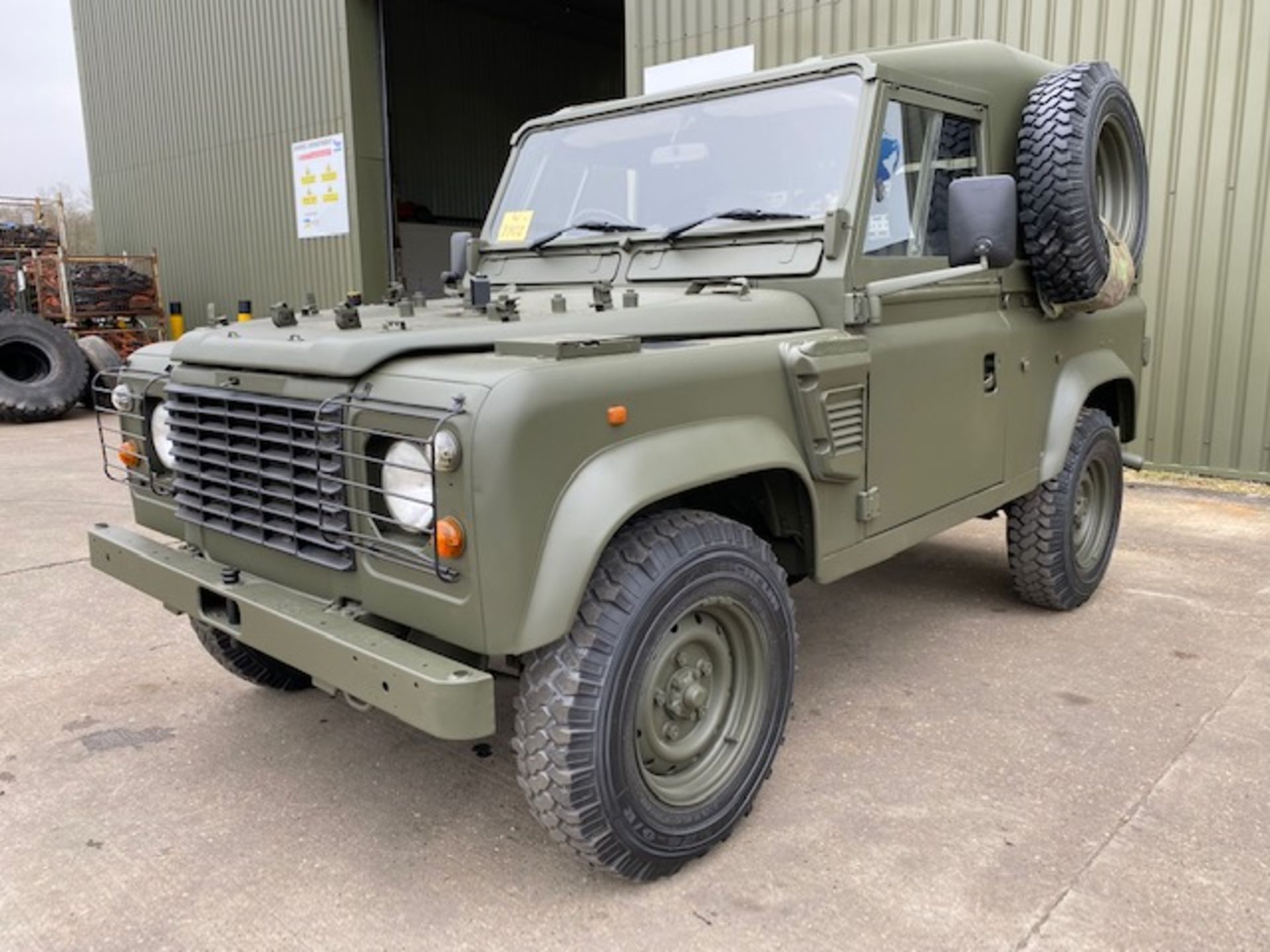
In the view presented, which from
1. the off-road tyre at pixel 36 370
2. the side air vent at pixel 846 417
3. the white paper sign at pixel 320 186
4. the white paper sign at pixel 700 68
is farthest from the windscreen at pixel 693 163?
the off-road tyre at pixel 36 370

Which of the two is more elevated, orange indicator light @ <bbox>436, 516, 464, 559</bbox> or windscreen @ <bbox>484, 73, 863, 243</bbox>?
windscreen @ <bbox>484, 73, 863, 243</bbox>

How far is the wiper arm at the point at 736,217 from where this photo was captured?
318 cm

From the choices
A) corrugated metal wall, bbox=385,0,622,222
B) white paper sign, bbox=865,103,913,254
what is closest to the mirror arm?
white paper sign, bbox=865,103,913,254

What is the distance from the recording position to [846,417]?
293 centimetres

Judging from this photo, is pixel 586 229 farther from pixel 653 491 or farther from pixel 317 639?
pixel 317 639

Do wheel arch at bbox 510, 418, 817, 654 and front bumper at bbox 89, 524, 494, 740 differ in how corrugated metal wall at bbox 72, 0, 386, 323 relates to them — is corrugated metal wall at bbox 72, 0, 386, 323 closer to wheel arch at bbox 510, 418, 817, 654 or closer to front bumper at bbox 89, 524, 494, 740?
front bumper at bbox 89, 524, 494, 740

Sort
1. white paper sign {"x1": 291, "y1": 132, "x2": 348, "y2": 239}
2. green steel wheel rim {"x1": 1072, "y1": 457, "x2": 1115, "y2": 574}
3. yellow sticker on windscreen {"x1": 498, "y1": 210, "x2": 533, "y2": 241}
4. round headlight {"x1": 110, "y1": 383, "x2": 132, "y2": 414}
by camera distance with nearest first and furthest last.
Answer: round headlight {"x1": 110, "y1": 383, "x2": 132, "y2": 414} → yellow sticker on windscreen {"x1": 498, "y1": 210, "x2": 533, "y2": 241} → green steel wheel rim {"x1": 1072, "y1": 457, "x2": 1115, "y2": 574} → white paper sign {"x1": 291, "y1": 132, "x2": 348, "y2": 239}

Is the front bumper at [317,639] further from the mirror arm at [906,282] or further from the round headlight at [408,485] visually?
the mirror arm at [906,282]

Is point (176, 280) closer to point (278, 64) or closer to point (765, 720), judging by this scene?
point (278, 64)

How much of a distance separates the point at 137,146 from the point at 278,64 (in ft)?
15.7

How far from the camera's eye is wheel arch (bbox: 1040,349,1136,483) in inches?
163

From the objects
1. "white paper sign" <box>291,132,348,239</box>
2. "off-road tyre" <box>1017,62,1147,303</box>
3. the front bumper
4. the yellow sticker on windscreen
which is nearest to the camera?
the front bumper

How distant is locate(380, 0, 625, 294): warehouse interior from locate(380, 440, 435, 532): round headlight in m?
13.2

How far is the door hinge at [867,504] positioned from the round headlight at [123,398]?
224 cm
